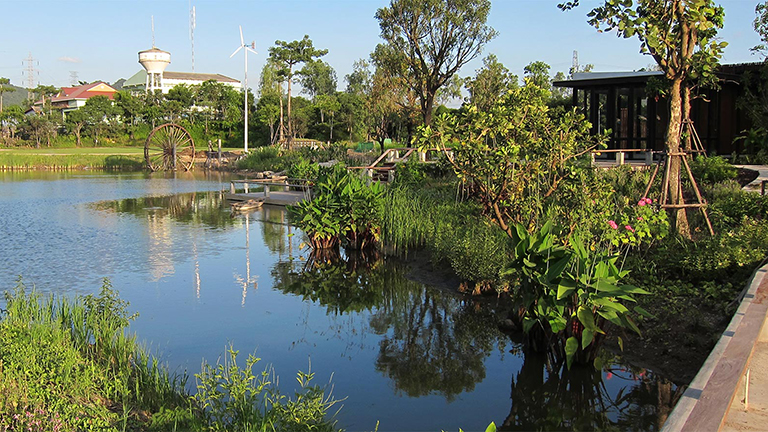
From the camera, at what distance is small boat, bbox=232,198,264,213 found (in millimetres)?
18125

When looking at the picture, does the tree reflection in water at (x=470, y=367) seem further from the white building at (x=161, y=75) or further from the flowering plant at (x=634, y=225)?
the white building at (x=161, y=75)

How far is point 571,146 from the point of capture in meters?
8.41

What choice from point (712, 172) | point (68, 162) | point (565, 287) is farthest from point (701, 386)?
point (68, 162)

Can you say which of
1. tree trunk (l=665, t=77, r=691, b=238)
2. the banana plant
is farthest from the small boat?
the banana plant

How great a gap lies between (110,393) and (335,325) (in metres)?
3.47

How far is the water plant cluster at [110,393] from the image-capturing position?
3969mm

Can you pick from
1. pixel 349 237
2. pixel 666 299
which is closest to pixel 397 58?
pixel 349 237

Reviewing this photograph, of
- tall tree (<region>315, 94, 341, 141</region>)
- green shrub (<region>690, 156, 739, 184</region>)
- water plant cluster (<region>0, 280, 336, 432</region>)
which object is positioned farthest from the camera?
tall tree (<region>315, 94, 341, 141</region>)

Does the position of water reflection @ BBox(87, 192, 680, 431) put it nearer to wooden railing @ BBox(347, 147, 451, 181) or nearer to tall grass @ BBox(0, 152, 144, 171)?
wooden railing @ BBox(347, 147, 451, 181)

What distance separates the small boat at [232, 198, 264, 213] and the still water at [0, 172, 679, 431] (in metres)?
2.81

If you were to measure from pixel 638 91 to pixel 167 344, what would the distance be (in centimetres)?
1507

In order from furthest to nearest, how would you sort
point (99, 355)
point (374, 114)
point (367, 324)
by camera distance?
point (374, 114)
point (367, 324)
point (99, 355)

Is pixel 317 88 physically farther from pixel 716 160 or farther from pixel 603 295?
pixel 603 295

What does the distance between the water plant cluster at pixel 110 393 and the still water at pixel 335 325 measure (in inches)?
29.3
